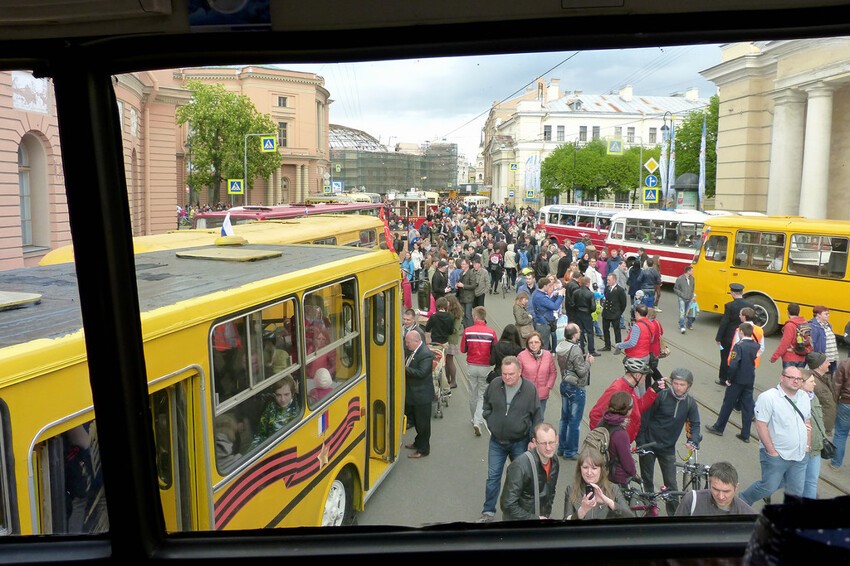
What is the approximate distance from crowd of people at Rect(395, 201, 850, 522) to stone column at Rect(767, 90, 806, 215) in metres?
1.70

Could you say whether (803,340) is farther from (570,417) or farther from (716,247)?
(716,247)

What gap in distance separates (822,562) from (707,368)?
Result: 10765 millimetres

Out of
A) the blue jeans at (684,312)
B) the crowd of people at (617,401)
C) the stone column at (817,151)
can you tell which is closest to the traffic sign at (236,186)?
the crowd of people at (617,401)

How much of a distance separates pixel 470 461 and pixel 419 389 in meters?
1.06

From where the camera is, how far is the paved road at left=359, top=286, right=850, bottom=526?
613 cm

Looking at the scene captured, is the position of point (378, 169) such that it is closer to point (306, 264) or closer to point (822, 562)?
point (306, 264)

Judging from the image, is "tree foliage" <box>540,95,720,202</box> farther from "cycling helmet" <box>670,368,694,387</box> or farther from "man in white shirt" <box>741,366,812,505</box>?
"man in white shirt" <box>741,366,812,505</box>

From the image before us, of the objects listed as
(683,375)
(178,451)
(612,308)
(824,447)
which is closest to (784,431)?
(824,447)

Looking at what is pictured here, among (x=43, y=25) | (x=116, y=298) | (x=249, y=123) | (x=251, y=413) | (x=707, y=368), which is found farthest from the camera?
(x=707, y=368)

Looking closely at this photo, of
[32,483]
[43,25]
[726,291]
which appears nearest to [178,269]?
[32,483]

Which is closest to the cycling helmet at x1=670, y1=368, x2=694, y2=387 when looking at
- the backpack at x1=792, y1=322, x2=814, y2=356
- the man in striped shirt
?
the man in striped shirt

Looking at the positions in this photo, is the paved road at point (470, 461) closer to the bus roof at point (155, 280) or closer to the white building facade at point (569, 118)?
the bus roof at point (155, 280)

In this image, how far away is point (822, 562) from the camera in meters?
0.91

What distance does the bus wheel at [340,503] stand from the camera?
559cm
